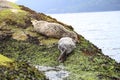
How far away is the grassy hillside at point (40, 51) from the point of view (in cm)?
1866

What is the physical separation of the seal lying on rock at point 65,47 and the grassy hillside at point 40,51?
261 millimetres

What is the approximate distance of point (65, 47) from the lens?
21.1m

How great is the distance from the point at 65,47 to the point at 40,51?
1.77 metres

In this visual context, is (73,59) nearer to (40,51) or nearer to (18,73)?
(40,51)

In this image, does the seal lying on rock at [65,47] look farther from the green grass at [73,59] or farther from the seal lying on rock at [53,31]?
the seal lying on rock at [53,31]

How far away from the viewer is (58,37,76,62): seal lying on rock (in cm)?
2039

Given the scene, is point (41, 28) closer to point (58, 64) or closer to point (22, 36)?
point (22, 36)

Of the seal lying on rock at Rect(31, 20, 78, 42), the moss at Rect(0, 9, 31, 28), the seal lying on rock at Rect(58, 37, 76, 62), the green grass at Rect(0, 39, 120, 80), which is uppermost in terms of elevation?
the moss at Rect(0, 9, 31, 28)

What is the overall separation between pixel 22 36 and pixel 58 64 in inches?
195

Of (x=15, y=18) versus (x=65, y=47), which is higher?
(x=15, y=18)

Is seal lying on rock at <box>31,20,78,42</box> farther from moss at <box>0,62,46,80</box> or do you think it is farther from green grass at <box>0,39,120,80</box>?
moss at <box>0,62,46,80</box>

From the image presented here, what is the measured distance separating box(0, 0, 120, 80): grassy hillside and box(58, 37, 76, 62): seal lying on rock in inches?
10.3

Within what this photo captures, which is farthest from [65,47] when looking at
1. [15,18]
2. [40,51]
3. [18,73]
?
[18,73]

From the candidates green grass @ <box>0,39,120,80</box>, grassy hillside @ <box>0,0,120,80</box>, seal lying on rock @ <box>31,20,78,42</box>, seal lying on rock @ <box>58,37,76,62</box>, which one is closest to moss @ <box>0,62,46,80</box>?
grassy hillside @ <box>0,0,120,80</box>
